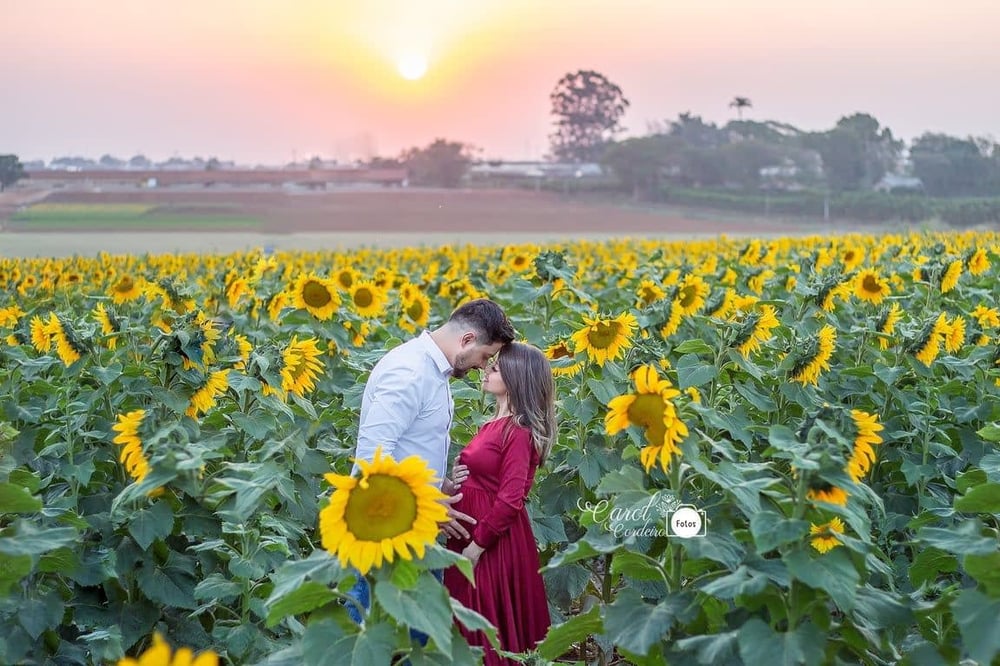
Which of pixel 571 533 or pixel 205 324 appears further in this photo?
pixel 571 533

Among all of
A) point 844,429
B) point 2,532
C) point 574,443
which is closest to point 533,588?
point 574,443

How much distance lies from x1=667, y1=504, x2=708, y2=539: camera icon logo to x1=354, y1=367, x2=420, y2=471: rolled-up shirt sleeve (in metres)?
1.26

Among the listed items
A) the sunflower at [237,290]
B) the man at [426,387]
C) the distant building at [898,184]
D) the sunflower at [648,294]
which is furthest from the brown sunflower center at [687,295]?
the distant building at [898,184]

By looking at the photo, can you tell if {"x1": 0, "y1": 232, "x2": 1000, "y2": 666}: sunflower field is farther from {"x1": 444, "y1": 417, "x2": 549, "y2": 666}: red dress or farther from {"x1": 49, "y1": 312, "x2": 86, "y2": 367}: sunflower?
{"x1": 444, "y1": 417, "x2": 549, "y2": 666}: red dress

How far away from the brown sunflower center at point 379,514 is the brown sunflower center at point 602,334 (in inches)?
98.1

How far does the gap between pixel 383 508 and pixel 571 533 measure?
274 cm

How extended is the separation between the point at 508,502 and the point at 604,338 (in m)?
1.06

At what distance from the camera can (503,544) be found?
421 centimetres

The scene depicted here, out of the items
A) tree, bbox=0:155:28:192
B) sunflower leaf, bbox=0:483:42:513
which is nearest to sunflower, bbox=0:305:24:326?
sunflower leaf, bbox=0:483:42:513

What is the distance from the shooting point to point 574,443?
498 centimetres

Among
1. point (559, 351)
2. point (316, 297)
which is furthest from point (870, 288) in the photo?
point (316, 297)

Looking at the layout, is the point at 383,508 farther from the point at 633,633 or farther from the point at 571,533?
the point at 571,533

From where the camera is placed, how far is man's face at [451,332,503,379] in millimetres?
4031

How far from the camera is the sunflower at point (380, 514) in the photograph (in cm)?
246
